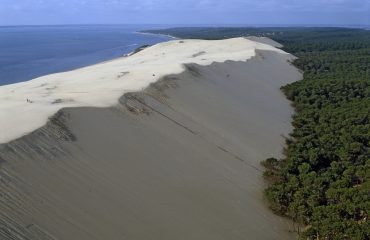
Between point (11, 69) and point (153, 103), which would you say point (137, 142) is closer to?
point (153, 103)

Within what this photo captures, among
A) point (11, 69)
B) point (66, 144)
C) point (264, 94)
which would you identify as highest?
point (66, 144)

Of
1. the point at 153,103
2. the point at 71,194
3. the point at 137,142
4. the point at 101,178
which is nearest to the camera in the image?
the point at 71,194

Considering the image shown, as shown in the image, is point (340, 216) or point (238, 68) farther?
point (238, 68)

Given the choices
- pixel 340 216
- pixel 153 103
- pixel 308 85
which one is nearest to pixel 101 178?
pixel 340 216

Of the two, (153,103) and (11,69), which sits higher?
(153,103)

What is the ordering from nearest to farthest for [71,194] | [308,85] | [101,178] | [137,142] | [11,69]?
[71,194]
[101,178]
[137,142]
[308,85]
[11,69]

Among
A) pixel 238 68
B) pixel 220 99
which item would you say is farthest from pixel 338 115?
pixel 238 68

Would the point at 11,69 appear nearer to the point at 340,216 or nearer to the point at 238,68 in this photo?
Result: the point at 238,68
